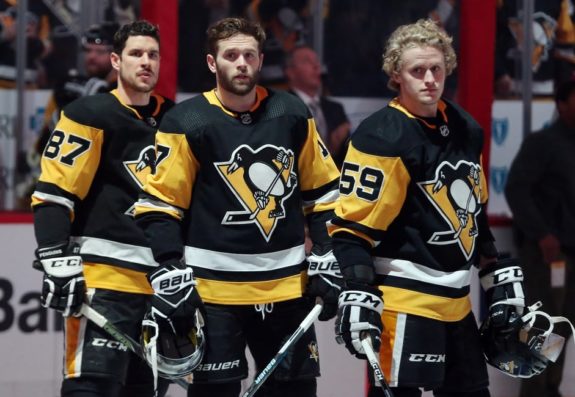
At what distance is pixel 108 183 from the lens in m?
4.99

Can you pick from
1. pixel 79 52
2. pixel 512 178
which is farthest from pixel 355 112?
pixel 79 52

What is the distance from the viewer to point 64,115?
16.4 feet

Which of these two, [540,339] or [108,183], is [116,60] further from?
[540,339]

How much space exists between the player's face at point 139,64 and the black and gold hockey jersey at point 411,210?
1.00m

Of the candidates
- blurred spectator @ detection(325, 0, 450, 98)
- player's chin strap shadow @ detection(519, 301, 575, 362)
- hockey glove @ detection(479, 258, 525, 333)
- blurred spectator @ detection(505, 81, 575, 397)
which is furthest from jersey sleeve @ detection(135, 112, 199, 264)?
blurred spectator @ detection(505, 81, 575, 397)

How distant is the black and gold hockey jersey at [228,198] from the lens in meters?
4.45

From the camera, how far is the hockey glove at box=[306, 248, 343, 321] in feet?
15.0

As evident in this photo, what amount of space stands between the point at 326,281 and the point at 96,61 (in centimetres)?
224

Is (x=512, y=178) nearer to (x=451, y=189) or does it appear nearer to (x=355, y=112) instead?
(x=355, y=112)

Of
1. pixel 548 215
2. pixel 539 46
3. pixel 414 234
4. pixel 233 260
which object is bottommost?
pixel 548 215

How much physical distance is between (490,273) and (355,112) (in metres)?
2.39

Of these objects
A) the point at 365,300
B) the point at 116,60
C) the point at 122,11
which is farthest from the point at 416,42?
the point at 122,11

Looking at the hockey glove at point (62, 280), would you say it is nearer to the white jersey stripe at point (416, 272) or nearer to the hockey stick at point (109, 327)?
the hockey stick at point (109, 327)

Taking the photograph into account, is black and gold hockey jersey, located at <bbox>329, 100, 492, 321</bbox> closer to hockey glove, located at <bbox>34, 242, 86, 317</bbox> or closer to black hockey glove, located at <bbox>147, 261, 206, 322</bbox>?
black hockey glove, located at <bbox>147, 261, 206, 322</bbox>
